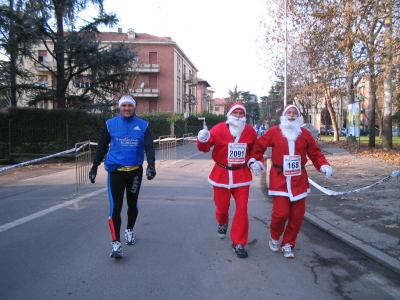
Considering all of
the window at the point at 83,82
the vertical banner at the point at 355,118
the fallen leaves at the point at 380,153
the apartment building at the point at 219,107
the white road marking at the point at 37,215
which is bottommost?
the white road marking at the point at 37,215

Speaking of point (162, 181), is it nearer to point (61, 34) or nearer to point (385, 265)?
point (385, 265)

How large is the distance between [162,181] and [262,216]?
479 cm

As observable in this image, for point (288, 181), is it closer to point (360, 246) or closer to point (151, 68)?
point (360, 246)

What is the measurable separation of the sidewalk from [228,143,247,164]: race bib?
2.05 m

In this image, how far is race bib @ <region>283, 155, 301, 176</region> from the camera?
4.66 m

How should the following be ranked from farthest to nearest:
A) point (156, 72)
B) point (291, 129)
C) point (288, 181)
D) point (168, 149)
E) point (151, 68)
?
1. point (156, 72)
2. point (151, 68)
3. point (168, 149)
4. point (291, 129)
5. point (288, 181)

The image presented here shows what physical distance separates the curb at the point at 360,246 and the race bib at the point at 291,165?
1439 millimetres

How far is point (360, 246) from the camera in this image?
509 centimetres

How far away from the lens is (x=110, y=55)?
21.3 m

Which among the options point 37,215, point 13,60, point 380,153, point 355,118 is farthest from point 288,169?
point 13,60

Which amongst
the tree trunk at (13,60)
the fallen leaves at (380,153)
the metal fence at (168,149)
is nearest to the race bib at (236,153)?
the fallen leaves at (380,153)

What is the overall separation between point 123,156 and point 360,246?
3.40 metres

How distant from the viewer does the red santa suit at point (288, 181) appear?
183 inches

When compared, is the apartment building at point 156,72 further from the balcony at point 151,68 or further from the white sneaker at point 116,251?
the white sneaker at point 116,251
